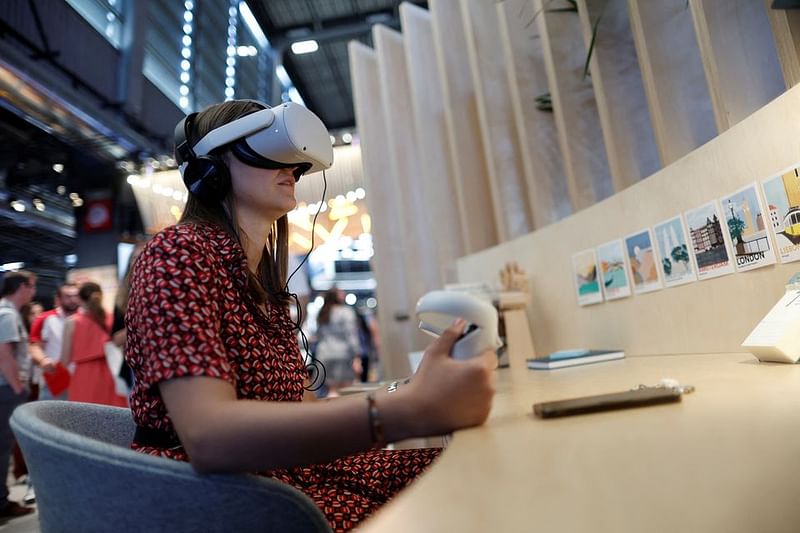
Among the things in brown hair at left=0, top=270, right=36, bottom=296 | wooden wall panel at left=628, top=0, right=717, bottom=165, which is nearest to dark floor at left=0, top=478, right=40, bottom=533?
brown hair at left=0, top=270, right=36, bottom=296

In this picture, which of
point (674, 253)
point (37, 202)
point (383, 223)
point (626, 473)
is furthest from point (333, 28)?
point (626, 473)

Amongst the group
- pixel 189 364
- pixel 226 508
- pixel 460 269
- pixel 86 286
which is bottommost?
pixel 226 508

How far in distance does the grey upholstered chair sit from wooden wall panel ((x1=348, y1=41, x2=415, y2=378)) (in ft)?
11.2

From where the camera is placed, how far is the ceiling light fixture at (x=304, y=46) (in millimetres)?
8586

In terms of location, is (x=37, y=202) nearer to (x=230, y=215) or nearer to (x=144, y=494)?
(x=230, y=215)

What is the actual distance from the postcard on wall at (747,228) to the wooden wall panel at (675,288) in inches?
0.9

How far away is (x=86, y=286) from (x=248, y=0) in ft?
18.3

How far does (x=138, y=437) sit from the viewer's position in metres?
0.83

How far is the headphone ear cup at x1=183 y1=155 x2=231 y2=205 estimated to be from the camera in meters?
1.00

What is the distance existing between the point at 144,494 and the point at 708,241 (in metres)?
1.41

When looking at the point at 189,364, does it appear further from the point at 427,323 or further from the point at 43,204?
the point at 43,204

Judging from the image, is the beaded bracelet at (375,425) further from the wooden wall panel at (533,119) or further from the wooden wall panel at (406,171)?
the wooden wall panel at (406,171)

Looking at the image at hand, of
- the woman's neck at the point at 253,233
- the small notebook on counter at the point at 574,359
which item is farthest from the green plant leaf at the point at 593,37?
the woman's neck at the point at 253,233

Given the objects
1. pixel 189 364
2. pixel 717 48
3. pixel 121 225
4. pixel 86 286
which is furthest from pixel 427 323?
pixel 121 225
